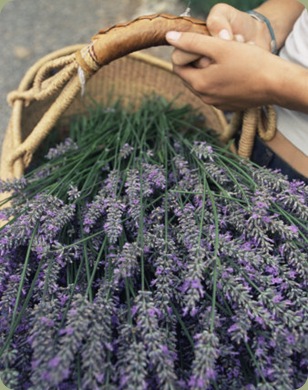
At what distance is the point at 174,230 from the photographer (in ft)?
2.79

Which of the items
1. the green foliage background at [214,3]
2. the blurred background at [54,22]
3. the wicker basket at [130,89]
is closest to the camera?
the wicker basket at [130,89]

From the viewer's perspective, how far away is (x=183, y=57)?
0.99 m

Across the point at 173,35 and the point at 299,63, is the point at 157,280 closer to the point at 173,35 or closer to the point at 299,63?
the point at 173,35

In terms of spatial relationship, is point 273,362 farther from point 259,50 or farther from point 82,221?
point 259,50

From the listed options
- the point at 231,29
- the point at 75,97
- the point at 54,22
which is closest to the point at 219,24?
the point at 231,29

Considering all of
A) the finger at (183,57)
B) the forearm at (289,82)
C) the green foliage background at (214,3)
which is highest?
the finger at (183,57)

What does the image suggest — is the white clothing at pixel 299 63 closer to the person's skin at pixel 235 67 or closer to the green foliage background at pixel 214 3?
the person's skin at pixel 235 67

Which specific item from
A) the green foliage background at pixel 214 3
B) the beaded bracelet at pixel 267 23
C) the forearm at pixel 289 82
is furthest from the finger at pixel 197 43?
the green foliage background at pixel 214 3

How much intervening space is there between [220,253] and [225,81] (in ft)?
1.27

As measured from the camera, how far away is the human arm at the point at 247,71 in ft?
3.04

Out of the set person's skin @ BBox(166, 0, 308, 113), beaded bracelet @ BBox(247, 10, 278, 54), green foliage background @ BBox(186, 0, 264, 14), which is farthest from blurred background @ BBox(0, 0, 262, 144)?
person's skin @ BBox(166, 0, 308, 113)

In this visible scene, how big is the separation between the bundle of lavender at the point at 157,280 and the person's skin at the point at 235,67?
0.14m

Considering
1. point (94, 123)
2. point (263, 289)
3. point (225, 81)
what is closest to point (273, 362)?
point (263, 289)

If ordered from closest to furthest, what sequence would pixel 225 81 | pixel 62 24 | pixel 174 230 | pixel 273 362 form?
pixel 273 362
pixel 174 230
pixel 225 81
pixel 62 24
